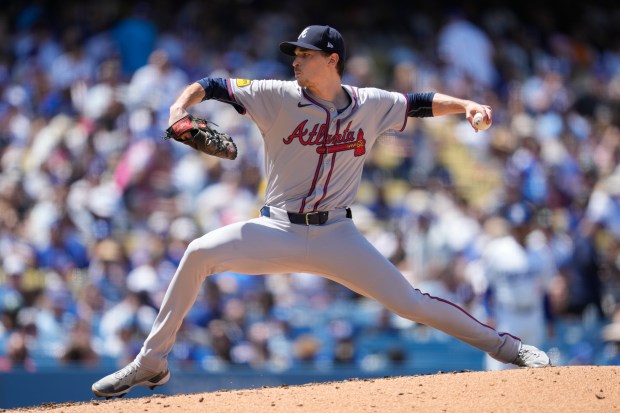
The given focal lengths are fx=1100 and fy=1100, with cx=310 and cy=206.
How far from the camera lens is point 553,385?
17.0ft

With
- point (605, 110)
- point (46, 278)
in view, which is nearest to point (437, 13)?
point (605, 110)

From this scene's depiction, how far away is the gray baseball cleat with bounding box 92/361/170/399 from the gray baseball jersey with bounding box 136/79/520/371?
0.06 metres

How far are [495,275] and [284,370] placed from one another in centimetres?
183

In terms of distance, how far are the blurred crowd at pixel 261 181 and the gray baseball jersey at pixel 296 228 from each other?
11.6 feet

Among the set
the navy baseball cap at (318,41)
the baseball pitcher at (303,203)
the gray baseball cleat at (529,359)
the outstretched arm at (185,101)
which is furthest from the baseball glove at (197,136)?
the gray baseball cleat at (529,359)

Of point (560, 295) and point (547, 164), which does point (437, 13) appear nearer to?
point (547, 164)

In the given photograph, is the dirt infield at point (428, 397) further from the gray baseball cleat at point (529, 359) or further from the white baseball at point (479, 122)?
the white baseball at point (479, 122)

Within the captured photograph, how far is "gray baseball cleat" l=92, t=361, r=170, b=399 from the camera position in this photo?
5422mm

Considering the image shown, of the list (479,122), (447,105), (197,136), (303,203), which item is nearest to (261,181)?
(447,105)

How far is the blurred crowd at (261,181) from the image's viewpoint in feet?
29.7

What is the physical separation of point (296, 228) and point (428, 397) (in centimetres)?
100

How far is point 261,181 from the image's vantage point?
33.7 feet

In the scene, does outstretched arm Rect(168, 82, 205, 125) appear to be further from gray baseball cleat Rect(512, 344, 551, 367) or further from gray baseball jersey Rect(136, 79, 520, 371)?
gray baseball cleat Rect(512, 344, 551, 367)

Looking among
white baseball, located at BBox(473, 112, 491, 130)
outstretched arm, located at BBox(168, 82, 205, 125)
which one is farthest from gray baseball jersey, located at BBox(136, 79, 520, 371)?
white baseball, located at BBox(473, 112, 491, 130)
